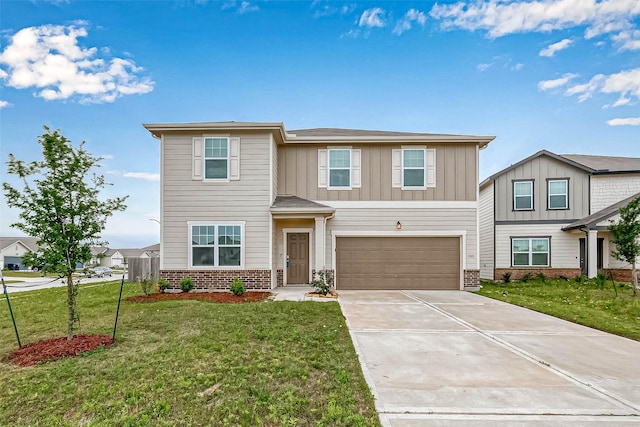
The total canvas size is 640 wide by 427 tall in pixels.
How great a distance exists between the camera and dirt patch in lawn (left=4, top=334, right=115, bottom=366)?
456cm

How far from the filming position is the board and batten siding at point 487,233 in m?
16.0

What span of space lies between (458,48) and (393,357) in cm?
1432

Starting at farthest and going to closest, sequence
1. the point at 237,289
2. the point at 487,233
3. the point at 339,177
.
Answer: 1. the point at 487,233
2. the point at 339,177
3. the point at 237,289

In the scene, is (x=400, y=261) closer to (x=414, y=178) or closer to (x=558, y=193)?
(x=414, y=178)

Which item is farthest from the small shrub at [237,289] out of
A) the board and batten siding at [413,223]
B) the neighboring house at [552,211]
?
the neighboring house at [552,211]

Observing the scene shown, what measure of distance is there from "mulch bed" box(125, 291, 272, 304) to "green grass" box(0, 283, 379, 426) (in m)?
2.82

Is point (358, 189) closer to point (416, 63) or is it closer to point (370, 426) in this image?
point (416, 63)

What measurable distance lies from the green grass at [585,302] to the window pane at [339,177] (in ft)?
19.8

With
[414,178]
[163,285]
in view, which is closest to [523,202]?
[414,178]

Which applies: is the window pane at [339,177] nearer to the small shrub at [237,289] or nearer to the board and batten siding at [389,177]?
the board and batten siding at [389,177]

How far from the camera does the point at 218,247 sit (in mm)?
10977

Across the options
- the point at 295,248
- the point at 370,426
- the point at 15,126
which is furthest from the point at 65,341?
the point at 15,126

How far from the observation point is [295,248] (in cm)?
1225

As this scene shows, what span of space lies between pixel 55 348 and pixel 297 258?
800cm
